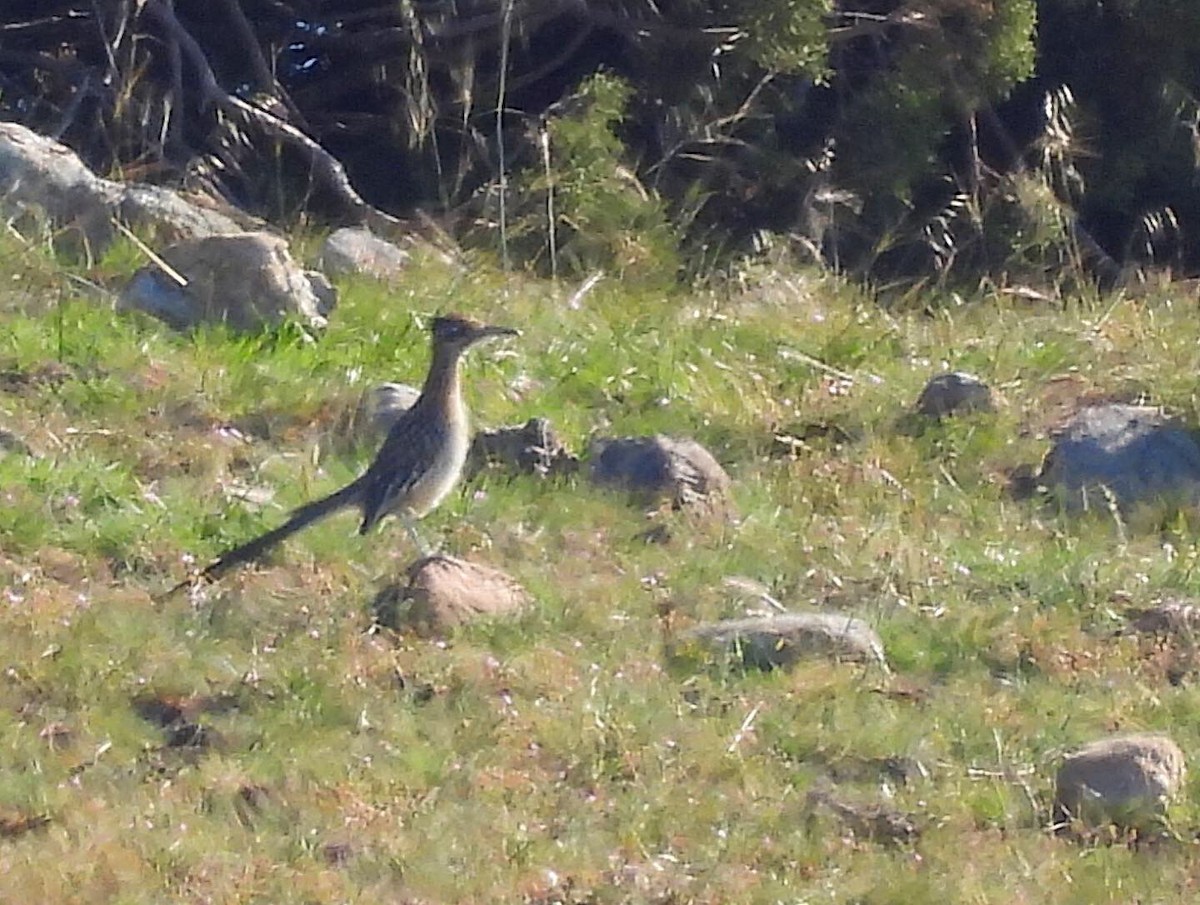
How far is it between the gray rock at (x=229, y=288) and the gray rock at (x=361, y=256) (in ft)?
2.65

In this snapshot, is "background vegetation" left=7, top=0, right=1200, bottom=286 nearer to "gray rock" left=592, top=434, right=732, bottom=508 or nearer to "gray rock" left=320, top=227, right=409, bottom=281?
"gray rock" left=320, top=227, right=409, bottom=281

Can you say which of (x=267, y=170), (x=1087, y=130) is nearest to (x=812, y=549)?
(x=267, y=170)

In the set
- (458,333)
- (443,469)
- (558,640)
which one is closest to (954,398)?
(458,333)

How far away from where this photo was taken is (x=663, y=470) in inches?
317

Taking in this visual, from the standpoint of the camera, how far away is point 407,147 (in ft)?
41.1

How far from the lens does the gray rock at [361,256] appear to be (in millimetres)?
10281

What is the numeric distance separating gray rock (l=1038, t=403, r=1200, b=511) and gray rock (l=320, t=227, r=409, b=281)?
2984 millimetres

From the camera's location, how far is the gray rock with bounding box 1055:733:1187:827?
5.70 metres

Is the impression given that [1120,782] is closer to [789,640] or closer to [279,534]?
[789,640]

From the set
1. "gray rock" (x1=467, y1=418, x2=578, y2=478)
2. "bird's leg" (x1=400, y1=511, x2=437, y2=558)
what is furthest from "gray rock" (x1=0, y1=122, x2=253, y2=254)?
"bird's leg" (x1=400, y1=511, x2=437, y2=558)

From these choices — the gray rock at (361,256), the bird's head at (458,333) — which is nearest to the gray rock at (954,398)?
the bird's head at (458,333)

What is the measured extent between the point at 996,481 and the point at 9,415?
132 inches

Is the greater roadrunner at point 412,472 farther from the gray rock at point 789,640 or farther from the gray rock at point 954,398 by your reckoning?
the gray rock at point 954,398

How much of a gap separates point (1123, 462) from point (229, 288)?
131 inches
